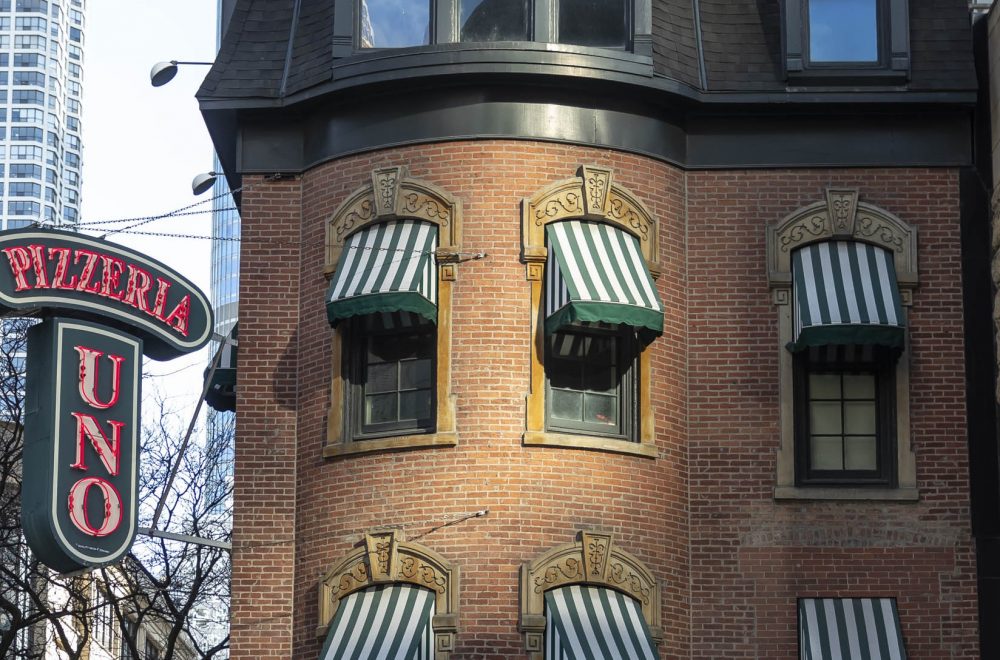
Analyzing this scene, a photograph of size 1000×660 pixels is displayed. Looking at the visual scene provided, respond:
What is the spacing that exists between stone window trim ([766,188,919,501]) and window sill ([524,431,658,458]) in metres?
1.69

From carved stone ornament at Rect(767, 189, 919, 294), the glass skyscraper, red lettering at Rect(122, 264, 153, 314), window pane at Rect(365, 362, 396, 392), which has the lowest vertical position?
window pane at Rect(365, 362, 396, 392)

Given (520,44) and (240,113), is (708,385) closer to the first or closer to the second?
(520,44)

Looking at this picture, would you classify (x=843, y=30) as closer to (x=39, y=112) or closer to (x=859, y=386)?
(x=859, y=386)

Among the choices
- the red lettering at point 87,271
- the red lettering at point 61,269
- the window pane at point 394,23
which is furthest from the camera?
the window pane at point 394,23

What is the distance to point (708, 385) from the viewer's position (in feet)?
72.3

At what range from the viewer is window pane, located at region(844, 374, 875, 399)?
22.1m

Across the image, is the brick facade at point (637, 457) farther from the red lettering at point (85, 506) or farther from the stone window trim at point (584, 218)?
the red lettering at point (85, 506)

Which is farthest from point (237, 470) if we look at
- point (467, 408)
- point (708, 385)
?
point (708, 385)

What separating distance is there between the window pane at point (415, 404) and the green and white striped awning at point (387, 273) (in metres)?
0.94

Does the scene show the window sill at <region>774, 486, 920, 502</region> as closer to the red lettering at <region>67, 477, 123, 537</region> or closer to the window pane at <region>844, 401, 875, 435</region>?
the window pane at <region>844, 401, 875, 435</region>

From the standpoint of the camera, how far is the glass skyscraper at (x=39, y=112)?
17800 cm

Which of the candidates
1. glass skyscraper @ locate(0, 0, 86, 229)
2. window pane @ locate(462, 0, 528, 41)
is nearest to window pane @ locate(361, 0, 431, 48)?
window pane @ locate(462, 0, 528, 41)

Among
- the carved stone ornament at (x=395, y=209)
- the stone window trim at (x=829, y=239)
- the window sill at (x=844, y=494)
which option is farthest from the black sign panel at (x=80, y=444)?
the stone window trim at (x=829, y=239)

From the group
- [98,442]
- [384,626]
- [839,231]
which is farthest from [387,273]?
[839,231]
